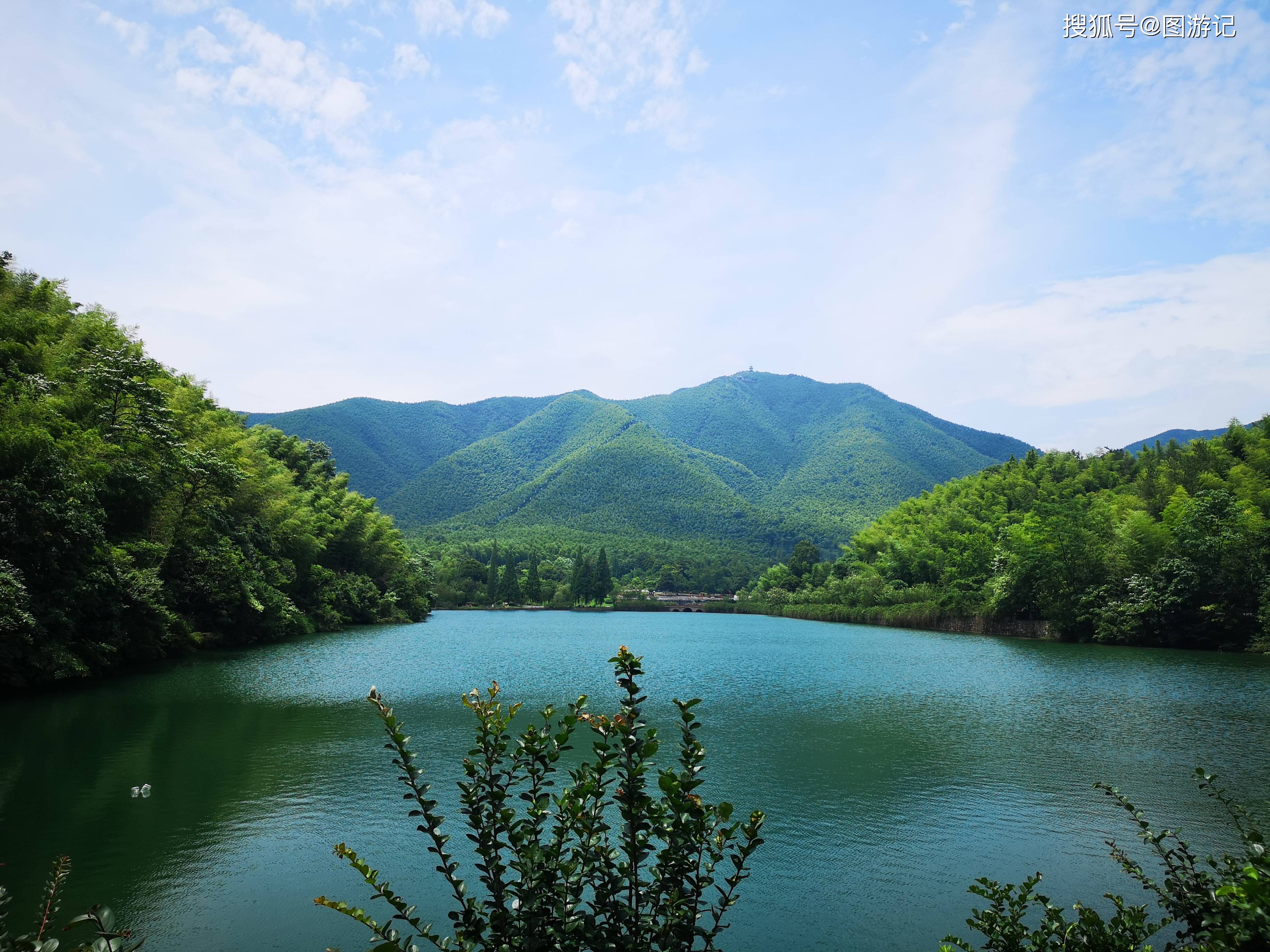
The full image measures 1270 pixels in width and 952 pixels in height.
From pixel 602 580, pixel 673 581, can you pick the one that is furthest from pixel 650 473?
pixel 602 580

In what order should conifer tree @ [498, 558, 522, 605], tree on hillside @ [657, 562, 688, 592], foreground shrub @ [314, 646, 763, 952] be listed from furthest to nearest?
1. tree on hillside @ [657, 562, 688, 592]
2. conifer tree @ [498, 558, 522, 605]
3. foreground shrub @ [314, 646, 763, 952]

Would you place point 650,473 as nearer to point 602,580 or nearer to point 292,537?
point 602,580

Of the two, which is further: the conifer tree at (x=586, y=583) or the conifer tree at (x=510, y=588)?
the conifer tree at (x=586, y=583)

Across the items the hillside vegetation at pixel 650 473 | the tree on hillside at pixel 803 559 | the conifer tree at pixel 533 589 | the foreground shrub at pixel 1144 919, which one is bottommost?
the conifer tree at pixel 533 589

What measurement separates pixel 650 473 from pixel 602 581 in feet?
178

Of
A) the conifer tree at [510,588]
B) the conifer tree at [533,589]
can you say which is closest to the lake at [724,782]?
the conifer tree at [510,588]

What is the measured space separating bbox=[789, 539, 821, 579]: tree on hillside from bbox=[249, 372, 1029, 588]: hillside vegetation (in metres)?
16.8

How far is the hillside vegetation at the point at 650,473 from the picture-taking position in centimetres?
12769

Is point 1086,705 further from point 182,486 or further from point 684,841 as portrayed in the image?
point 182,486

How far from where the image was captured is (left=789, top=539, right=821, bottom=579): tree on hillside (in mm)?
91500

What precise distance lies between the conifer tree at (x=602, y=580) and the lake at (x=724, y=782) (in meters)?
65.3

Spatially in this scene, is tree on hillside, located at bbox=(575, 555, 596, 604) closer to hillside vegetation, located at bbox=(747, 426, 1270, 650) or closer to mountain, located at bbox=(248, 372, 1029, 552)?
hillside vegetation, located at bbox=(747, 426, 1270, 650)

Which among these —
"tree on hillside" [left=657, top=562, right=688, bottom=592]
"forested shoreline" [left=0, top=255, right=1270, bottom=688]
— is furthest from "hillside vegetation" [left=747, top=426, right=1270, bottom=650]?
"tree on hillside" [left=657, top=562, right=688, bottom=592]

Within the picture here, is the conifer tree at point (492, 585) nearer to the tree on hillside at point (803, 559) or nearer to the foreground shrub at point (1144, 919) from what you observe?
the tree on hillside at point (803, 559)
